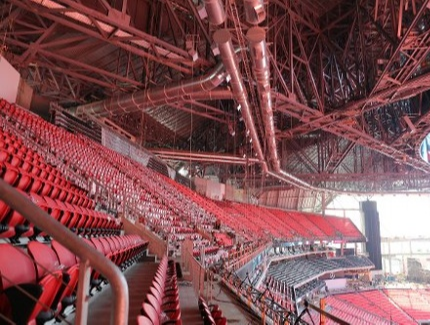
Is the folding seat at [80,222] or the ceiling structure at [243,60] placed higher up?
the ceiling structure at [243,60]

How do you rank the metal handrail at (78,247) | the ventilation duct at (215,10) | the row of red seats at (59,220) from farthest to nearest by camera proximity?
the ventilation duct at (215,10) < the row of red seats at (59,220) < the metal handrail at (78,247)

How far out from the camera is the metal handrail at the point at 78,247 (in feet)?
3.80

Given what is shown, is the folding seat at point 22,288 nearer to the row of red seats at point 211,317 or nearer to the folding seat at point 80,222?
the row of red seats at point 211,317

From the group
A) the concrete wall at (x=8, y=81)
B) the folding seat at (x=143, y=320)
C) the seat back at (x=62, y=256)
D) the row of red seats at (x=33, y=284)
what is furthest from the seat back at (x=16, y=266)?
the concrete wall at (x=8, y=81)

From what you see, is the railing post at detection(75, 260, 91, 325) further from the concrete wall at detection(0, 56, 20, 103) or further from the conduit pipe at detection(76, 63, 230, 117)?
the concrete wall at detection(0, 56, 20, 103)

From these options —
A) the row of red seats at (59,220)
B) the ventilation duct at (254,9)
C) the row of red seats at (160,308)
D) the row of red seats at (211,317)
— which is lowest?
the row of red seats at (211,317)

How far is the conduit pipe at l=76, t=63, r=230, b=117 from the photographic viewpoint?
10461 mm

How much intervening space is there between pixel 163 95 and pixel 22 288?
1060 cm

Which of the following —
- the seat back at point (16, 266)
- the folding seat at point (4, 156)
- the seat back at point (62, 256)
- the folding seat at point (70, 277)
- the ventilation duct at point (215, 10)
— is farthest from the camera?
the ventilation duct at point (215, 10)

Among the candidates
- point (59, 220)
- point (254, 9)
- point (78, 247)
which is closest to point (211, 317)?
point (78, 247)

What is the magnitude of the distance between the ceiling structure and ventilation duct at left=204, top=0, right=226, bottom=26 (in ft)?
0.06

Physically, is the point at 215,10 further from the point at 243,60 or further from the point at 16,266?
the point at 16,266

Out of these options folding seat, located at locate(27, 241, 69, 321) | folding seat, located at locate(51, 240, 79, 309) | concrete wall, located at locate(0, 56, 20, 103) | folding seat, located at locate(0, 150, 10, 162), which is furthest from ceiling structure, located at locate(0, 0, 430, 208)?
folding seat, located at locate(27, 241, 69, 321)

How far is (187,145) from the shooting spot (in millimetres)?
24375
